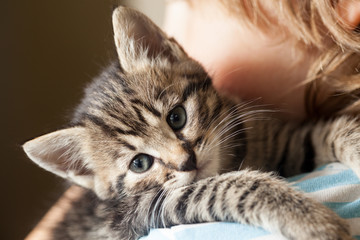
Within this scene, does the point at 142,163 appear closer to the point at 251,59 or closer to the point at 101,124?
the point at 101,124

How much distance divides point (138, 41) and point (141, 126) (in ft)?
1.03

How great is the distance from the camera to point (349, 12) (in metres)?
1.13

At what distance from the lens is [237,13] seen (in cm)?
133

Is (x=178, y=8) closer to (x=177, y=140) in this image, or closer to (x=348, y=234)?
(x=177, y=140)

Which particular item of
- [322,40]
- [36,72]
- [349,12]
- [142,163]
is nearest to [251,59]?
[322,40]

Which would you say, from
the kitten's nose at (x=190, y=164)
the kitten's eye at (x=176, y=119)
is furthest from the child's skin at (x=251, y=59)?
the kitten's nose at (x=190, y=164)

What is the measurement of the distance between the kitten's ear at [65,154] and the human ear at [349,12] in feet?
2.86

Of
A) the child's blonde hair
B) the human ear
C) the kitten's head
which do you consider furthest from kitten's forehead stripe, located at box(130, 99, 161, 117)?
the human ear

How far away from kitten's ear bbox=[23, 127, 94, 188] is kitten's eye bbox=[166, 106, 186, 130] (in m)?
0.29

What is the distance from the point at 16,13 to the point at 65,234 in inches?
63.1

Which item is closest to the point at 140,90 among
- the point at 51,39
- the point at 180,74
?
the point at 180,74

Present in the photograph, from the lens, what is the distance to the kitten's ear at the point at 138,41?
116 cm

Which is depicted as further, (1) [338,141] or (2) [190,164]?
(1) [338,141]

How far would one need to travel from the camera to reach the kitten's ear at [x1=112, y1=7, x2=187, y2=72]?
1.16 metres
